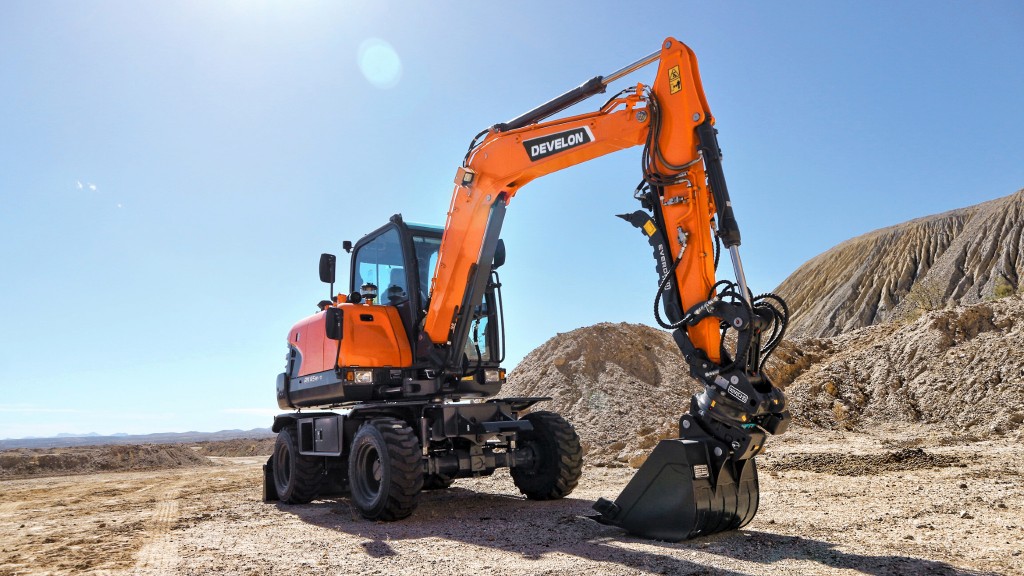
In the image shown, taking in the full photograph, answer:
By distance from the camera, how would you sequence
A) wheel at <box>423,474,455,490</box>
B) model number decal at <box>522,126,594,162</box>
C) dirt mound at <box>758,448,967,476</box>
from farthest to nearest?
wheel at <box>423,474,455,490</box> < dirt mound at <box>758,448,967,476</box> < model number decal at <box>522,126,594,162</box>

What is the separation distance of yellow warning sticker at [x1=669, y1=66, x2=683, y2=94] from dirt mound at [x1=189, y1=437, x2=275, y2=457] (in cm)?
2837

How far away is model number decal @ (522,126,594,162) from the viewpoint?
23.6 feet

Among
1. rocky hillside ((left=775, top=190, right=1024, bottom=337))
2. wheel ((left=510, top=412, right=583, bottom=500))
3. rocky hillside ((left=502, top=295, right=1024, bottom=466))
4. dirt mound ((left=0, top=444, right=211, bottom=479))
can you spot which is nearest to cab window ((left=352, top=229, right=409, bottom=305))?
wheel ((left=510, top=412, right=583, bottom=500))

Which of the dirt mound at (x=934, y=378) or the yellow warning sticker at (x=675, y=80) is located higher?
the yellow warning sticker at (x=675, y=80)

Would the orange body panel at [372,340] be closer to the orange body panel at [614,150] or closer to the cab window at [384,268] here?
the cab window at [384,268]

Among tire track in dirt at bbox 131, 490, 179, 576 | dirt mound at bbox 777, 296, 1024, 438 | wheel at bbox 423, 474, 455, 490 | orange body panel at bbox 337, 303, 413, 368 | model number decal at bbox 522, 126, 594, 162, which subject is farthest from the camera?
dirt mound at bbox 777, 296, 1024, 438

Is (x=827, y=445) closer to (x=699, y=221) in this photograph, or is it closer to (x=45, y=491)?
(x=699, y=221)

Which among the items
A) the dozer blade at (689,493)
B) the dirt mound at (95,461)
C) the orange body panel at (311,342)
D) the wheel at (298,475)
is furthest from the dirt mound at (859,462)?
the dirt mound at (95,461)

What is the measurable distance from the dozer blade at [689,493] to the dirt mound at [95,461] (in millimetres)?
21459

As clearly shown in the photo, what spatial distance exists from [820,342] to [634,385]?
636 centimetres

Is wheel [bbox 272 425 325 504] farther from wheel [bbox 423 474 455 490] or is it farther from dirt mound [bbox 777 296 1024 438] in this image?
dirt mound [bbox 777 296 1024 438]

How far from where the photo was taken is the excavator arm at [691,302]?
571 centimetres

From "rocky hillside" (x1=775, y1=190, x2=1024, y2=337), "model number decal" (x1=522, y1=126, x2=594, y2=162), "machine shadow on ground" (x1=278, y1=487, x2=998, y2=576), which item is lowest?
"machine shadow on ground" (x1=278, y1=487, x2=998, y2=576)

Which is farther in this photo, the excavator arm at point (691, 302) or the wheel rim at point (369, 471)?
the wheel rim at point (369, 471)
